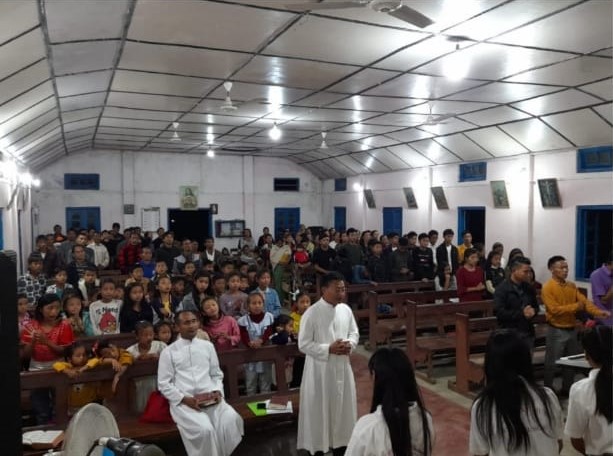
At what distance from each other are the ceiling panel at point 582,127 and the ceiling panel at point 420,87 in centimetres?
237

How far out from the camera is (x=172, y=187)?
16469 mm

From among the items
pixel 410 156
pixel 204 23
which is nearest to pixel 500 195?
pixel 410 156

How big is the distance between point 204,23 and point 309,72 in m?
2.10

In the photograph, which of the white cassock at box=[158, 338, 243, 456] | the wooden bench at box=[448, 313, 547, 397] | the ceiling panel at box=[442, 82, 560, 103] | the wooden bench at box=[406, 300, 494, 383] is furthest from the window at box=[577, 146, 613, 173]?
the white cassock at box=[158, 338, 243, 456]

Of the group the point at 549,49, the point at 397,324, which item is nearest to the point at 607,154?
the point at 549,49

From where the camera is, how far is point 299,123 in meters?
10.8

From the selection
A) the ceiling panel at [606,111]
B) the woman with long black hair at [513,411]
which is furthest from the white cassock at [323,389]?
the ceiling panel at [606,111]

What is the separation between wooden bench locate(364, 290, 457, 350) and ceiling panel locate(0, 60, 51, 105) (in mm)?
5367

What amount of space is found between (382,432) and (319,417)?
203 centimetres

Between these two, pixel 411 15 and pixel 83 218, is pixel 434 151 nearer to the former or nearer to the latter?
pixel 411 15

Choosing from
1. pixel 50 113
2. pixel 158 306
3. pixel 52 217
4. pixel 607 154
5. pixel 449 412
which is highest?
pixel 50 113

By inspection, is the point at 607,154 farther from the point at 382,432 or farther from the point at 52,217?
the point at 52,217

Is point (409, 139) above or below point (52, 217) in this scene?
above

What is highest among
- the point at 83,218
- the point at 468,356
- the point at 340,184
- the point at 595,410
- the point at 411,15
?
the point at 411,15
